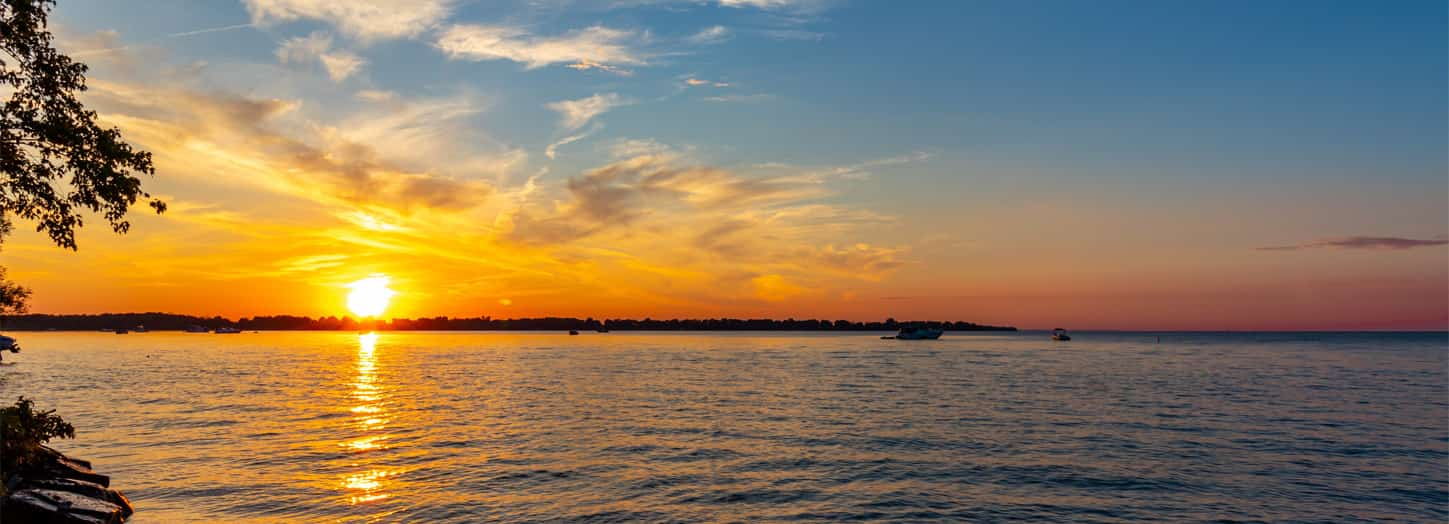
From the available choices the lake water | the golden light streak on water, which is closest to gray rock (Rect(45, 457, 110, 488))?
the lake water

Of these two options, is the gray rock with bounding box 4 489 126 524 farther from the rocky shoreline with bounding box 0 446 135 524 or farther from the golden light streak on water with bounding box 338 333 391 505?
the golden light streak on water with bounding box 338 333 391 505

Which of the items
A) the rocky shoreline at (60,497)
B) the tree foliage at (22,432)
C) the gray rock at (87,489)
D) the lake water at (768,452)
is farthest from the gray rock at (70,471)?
the tree foliage at (22,432)

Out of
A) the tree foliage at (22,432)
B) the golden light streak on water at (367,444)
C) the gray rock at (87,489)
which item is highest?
the tree foliage at (22,432)

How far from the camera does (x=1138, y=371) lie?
376 ft

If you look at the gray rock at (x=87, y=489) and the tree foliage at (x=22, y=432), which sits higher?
the tree foliage at (x=22, y=432)

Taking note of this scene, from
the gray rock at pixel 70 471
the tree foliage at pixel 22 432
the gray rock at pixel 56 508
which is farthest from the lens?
the gray rock at pixel 70 471

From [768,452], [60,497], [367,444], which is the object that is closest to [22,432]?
[60,497]

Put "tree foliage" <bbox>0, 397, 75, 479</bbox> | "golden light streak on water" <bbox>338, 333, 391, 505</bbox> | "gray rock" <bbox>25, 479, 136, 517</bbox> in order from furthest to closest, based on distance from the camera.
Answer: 1. "golden light streak on water" <bbox>338, 333, 391, 505</bbox>
2. "gray rock" <bbox>25, 479, 136, 517</bbox>
3. "tree foliage" <bbox>0, 397, 75, 479</bbox>

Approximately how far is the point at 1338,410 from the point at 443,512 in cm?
6868

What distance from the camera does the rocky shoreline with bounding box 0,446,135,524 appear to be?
22844 millimetres

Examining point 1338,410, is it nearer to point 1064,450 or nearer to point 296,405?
point 1064,450

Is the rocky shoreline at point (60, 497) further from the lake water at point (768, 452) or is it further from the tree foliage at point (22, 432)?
the lake water at point (768, 452)

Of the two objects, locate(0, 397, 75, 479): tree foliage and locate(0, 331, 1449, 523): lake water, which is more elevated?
locate(0, 397, 75, 479): tree foliage

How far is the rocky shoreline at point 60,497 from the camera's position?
22.8 meters
